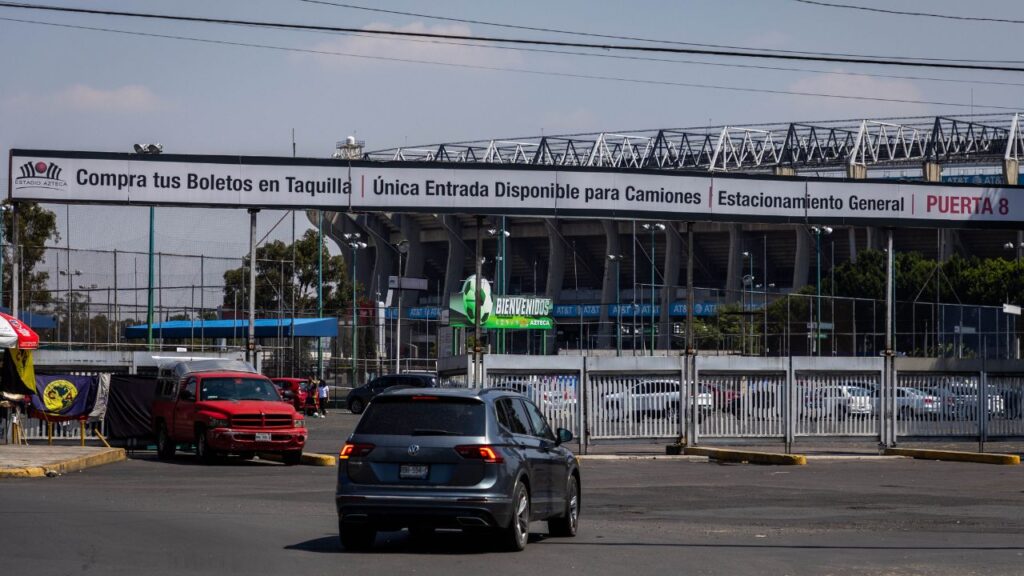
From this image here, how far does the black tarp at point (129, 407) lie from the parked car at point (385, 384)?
13473mm

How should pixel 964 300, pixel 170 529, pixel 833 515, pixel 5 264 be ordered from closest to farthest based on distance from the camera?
pixel 170 529 < pixel 833 515 < pixel 5 264 < pixel 964 300

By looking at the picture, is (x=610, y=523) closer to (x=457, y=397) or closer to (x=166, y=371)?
(x=457, y=397)

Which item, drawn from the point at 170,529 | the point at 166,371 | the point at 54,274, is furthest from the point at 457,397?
the point at 54,274

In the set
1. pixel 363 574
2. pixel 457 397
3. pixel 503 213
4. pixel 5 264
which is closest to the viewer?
pixel 363 574

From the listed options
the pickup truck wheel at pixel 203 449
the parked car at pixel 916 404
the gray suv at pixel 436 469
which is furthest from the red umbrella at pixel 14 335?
the parked car at pixel 916 404

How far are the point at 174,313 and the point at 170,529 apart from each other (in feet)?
123

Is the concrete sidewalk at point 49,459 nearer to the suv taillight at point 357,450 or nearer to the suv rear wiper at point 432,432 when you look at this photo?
the suv taillight at point 357,450

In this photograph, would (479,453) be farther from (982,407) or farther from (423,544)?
(982,407)

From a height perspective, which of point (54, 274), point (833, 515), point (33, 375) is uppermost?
point (54, 274)

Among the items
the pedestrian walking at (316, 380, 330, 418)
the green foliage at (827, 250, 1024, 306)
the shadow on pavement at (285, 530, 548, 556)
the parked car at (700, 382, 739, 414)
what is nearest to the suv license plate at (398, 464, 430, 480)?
the shadow on pavement at (285, 530, 548, 556)

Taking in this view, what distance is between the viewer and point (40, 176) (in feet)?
90.9

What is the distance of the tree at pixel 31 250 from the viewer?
44125 millimetres

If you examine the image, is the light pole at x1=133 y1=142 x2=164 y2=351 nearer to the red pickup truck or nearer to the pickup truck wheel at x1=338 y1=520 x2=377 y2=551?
the red pickup truck

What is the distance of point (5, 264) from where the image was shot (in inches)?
1946
